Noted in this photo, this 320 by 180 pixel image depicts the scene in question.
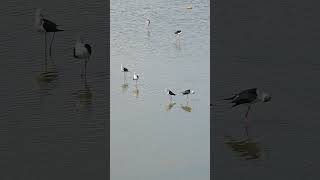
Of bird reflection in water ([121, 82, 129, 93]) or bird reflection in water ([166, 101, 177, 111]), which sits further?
bird reflection in water ([121, 82, 129, 93])
